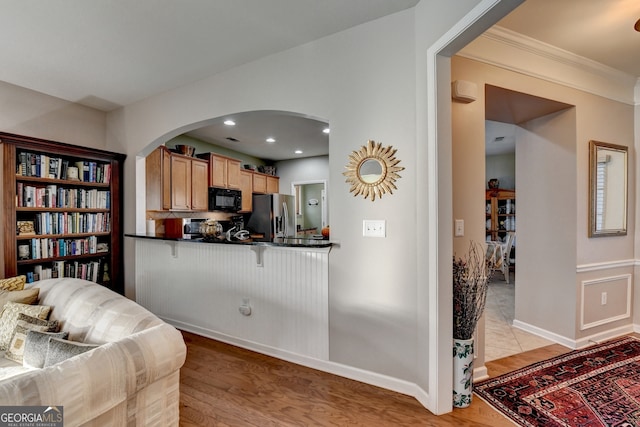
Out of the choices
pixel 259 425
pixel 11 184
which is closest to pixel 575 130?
pixel 259 425

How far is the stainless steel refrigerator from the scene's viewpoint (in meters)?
5.82

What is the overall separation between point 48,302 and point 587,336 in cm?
447

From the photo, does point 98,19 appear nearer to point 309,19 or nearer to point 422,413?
point 309,19

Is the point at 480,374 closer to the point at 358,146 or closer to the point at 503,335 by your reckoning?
the point at 503,335

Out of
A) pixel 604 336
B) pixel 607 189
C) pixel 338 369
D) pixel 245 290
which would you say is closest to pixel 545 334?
pixel 604 336

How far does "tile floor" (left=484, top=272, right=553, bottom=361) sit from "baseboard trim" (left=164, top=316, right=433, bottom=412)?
99 centimetres

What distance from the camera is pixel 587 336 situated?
9.26 ft

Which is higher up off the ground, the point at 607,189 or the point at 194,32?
the point at 194,32

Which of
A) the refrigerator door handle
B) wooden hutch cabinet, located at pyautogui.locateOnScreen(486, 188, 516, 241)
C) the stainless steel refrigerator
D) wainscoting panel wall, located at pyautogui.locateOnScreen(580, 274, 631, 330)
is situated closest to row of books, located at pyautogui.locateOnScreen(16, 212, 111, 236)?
the stainless steel refrigerator

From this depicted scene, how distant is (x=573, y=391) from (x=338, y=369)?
5.37ft

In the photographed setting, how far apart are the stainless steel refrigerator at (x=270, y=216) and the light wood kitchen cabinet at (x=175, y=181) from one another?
1.25 meters

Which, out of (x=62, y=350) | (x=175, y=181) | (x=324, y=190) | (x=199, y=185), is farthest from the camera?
(x=324, y=190)

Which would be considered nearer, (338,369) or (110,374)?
(110,374)

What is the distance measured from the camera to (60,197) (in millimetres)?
3211
